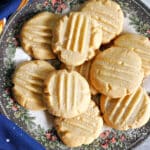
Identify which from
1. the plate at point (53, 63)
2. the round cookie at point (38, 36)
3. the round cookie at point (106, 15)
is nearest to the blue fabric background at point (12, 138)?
the plate at point (53, 63)

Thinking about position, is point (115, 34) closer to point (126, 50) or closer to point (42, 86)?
point (126, 50)

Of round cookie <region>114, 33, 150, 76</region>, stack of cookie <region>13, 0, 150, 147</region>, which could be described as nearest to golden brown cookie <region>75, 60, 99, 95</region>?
stack of cookie <region>13, 0, 150, 147</region>

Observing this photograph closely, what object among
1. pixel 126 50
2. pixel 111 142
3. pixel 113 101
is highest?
pixel 126 50

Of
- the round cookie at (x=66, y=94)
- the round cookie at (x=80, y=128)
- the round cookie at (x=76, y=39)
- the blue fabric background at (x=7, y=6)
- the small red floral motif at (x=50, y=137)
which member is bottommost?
the small red floral motif at (x=50, y=137)

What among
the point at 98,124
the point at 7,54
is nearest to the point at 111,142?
the point at 98,124

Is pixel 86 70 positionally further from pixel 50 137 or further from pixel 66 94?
pixel 50 137

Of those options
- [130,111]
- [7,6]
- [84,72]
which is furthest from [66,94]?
[7,6]

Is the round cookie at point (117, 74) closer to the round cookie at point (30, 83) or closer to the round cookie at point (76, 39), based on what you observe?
the round cookie at point (76, 39)
